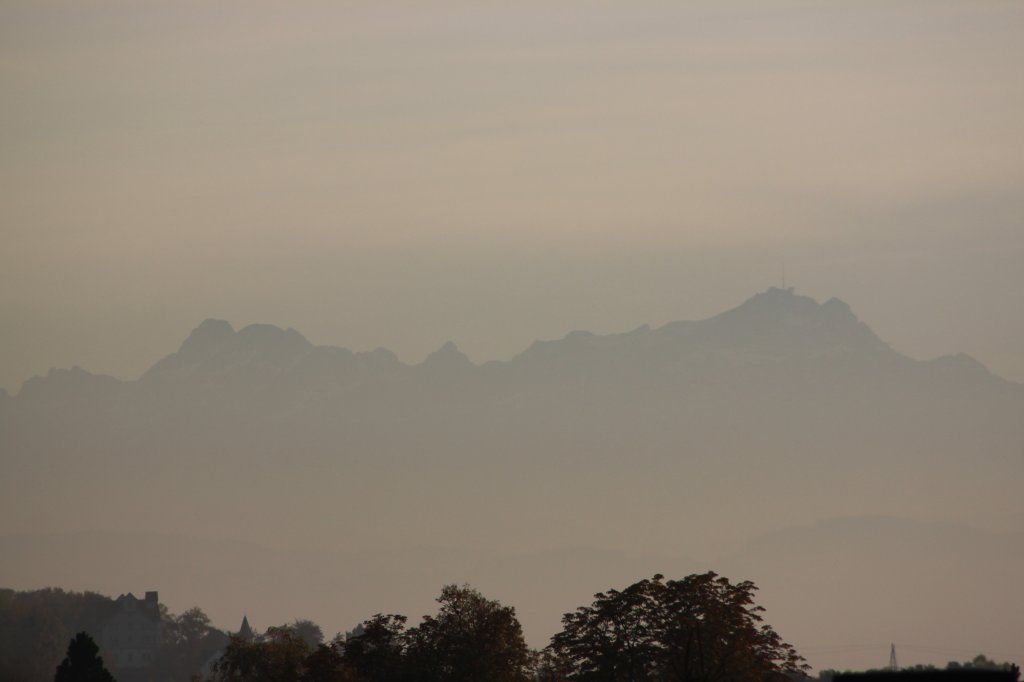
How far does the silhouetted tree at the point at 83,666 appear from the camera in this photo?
158 meters

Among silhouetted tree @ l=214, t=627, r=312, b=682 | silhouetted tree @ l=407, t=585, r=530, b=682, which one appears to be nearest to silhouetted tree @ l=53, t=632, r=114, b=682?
silhouetted tree @ l=214, t=627, r=312, b=682

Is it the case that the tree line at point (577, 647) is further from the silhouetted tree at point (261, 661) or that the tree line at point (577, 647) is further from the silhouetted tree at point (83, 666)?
the silhouetted tree at point (83, 666)

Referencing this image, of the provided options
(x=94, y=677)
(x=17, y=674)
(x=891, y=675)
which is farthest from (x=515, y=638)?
(x=17, y=674)

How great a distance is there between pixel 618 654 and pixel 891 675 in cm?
5271

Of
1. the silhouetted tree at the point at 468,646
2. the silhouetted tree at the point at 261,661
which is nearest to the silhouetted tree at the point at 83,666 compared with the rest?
the silhouetted tree at the point at 261,661

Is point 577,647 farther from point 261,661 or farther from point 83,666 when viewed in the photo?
point 83,666

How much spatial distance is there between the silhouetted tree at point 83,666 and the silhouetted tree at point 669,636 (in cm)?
4849

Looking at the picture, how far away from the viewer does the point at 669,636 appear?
389 ft

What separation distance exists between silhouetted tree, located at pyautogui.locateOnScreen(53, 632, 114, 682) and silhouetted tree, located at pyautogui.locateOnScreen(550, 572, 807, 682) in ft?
159

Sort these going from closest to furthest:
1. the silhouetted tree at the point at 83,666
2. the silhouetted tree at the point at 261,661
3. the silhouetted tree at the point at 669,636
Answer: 1. the silhouetted tree at the point at 669,636
2. the silhouetted tree at the point at 261,661
3. the silhouetted tree at the point at 83,666

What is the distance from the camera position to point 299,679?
406 ft

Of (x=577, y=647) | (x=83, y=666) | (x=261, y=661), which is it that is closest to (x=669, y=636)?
(x=577, y=647)

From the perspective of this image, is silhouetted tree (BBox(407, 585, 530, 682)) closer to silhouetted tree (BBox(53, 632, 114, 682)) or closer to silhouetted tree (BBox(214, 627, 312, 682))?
silhouetted tree (BBox(214, 627, 312, 682))

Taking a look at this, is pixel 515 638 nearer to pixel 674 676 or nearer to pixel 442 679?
pixel 442 679
